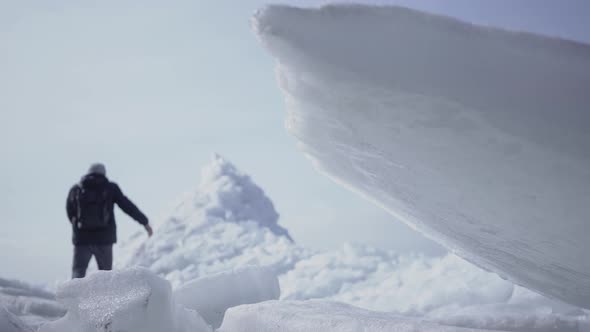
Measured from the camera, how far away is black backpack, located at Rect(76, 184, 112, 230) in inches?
144

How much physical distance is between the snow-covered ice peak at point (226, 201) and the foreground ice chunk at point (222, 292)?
871 cm

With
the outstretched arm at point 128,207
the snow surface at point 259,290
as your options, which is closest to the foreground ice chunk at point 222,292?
the snow surface at point 259,290

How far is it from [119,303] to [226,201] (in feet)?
Answer: 34.9

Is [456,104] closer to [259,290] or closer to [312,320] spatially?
[312,320]

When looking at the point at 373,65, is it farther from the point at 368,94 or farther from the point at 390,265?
the point at 390,265

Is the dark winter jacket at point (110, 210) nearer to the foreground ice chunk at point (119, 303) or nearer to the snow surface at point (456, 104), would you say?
the foreground ice chunk at point (119, 303)

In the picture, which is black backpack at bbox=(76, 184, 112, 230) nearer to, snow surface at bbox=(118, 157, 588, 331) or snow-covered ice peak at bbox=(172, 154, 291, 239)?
snow surface at bbox=(118, 157, 588, 331)

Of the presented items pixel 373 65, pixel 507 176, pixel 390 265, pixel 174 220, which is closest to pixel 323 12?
pixel 373 65

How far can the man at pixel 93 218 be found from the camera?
3635 millimetres

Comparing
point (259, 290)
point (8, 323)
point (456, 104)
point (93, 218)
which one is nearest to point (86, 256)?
point (93, 218)

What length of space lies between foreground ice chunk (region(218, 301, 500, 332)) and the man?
91.0 inches

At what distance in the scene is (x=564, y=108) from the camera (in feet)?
3.22

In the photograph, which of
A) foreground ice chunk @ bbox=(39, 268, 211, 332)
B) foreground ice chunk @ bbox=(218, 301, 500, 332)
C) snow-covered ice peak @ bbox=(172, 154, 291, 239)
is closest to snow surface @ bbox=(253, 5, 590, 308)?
foreground ice chunk @ bbox=(218, 301, 500, 332)

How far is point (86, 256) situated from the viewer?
365 cm
